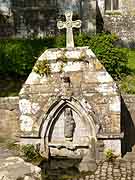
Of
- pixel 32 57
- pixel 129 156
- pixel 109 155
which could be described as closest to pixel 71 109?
pixel 109 155

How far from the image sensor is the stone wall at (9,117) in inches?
560

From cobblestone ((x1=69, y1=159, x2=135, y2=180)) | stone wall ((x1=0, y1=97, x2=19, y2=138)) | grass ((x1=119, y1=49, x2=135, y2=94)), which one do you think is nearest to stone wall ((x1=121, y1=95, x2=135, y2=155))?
cobblestone ((x1=69, y1=159, x2=135, y2=180))

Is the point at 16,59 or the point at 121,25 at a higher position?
the point at 121,25

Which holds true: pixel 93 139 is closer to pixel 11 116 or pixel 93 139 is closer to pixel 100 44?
pixel 11 116

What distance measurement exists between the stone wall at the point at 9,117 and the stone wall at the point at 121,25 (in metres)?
11.9

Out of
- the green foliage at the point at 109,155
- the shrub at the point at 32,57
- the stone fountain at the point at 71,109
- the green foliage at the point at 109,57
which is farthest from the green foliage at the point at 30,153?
the green foliage at the point at 109,57

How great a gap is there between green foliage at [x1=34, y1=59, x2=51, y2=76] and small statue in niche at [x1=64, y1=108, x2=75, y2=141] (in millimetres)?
1094

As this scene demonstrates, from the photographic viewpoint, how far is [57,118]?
42.8 feet

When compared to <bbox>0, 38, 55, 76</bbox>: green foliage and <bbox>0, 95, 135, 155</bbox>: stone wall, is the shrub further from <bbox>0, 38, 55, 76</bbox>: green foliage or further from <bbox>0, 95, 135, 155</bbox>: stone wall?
<bbox>0, 95, 135, 155</bbox>: stone wall

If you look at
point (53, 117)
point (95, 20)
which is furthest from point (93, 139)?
point (95, 20)

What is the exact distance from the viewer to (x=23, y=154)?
12828 mm

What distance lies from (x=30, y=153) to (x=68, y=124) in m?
1.21

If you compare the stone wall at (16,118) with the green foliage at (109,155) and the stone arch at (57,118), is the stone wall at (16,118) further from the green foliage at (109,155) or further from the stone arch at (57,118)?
the stone arch at (57,118)

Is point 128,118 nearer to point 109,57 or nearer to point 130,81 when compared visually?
point 130,81
